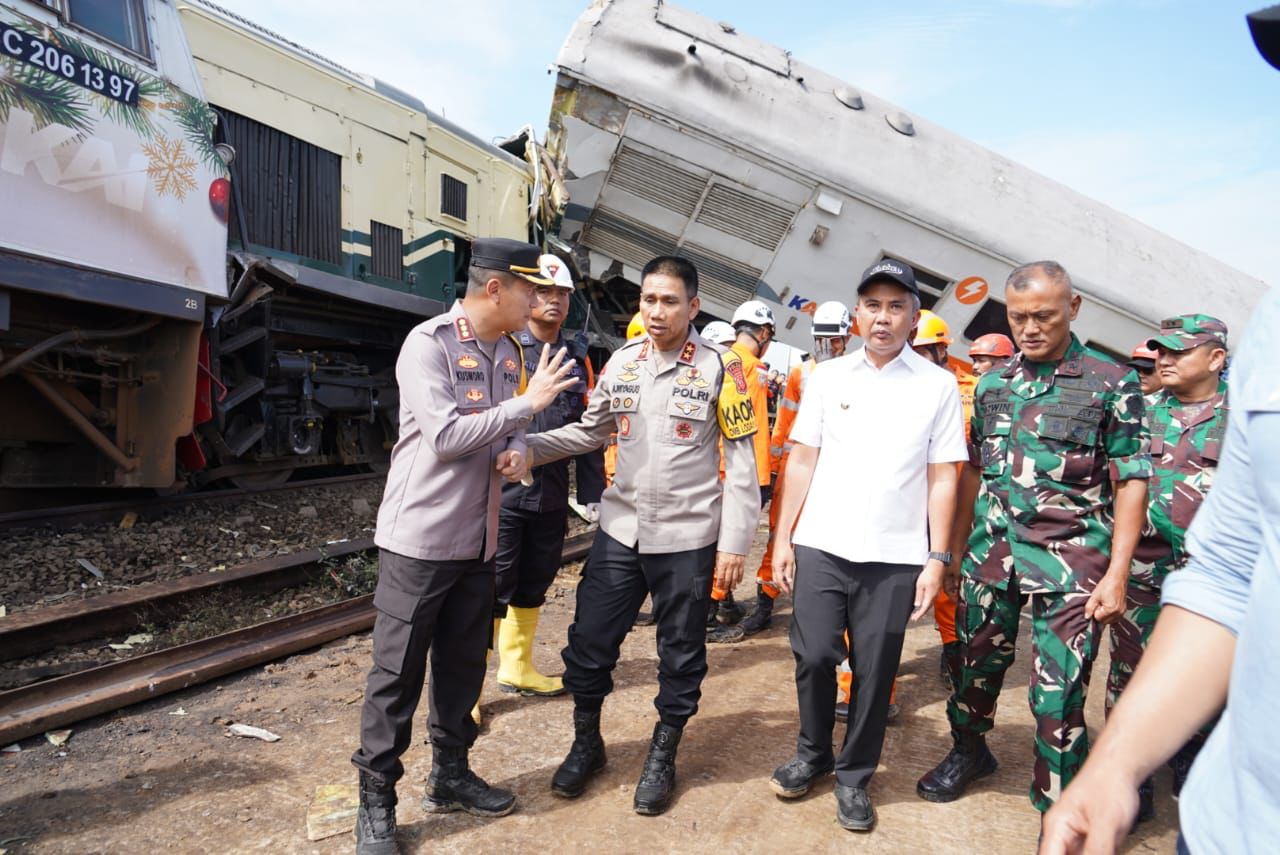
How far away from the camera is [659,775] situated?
2611 mm

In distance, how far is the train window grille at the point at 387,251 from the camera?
23.7ft

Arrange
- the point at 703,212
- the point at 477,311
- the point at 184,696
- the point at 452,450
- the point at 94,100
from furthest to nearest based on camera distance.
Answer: the point at 703,212
the point at 94,100
the point at 184,696
the point at 477,311
the point at 452,450

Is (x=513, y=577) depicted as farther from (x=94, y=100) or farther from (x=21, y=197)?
(x=94, y=100)

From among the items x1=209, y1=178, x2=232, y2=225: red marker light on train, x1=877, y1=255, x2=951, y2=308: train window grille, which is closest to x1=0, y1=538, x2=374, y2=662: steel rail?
x1=209, y1=178, x2=232, y2=225: red marker light on train

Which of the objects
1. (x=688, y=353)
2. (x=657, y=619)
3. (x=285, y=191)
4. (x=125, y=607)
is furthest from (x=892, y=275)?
(x=285, y=191)

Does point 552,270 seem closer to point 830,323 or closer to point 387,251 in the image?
point 830,323

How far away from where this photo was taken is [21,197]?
12.7ft

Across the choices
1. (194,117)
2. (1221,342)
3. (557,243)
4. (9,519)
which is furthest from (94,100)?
(1221,342)

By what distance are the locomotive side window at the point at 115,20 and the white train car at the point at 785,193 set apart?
3.46m

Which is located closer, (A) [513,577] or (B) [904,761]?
(B) [904,761]

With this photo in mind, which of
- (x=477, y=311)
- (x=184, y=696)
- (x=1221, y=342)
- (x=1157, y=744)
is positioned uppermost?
(x=1221, y=342)

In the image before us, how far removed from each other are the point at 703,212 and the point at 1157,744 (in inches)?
284

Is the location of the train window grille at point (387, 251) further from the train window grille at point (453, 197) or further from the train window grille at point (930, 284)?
the train window grille at point (930, 284)

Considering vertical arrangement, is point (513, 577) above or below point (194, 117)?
below
